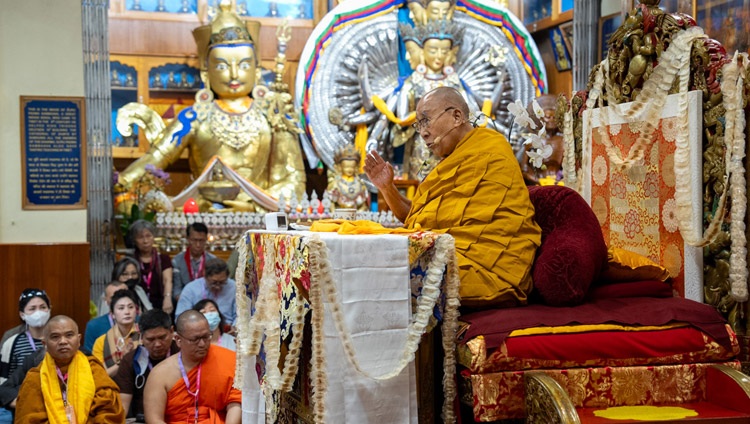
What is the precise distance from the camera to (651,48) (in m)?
4.20

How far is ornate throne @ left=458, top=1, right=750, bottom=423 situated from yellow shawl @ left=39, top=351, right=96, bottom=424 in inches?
80.9

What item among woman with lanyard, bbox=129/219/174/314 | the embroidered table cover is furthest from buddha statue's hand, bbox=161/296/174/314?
the embroidered table cover

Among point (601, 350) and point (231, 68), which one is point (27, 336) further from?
point (231, 68)

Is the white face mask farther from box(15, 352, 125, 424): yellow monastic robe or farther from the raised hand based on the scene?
the raised hand


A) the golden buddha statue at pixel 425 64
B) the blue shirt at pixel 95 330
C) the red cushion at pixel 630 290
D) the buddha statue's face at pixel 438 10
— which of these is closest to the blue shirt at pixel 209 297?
the blue shirt at pixel 95 330

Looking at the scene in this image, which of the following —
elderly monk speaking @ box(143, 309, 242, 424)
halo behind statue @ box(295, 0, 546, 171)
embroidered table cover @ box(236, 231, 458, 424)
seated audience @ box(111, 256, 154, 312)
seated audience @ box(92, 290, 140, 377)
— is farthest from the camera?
halo behind statue @ box(295, 0, 546, 171)

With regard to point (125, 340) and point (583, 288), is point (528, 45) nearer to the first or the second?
point (125, 340)

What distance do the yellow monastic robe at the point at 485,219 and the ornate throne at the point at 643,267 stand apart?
0.29ft

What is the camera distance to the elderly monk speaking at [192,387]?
450 cm

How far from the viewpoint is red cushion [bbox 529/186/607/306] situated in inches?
146

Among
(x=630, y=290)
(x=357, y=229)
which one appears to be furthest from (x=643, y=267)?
(x=357, y=229)

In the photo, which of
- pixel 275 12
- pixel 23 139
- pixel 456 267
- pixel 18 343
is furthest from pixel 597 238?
pixel 275 12

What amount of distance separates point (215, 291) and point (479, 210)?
3149 millimetres

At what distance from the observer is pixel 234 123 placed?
33.5 feet
